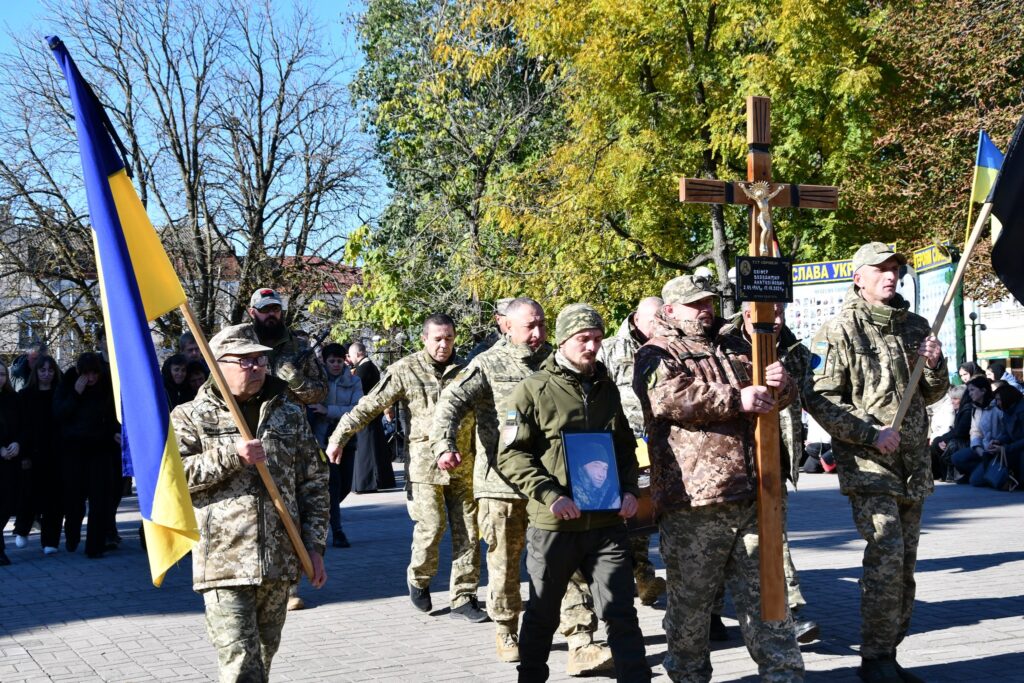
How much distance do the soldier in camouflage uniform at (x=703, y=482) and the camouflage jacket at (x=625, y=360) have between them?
6.02 feet

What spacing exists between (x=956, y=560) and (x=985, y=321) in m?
41.8

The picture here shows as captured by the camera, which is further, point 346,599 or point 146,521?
point 346,599

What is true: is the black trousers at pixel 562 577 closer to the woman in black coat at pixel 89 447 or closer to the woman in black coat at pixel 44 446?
the woman in black coat at pixel 89 447

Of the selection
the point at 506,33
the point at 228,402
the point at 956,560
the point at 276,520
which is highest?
the point at 506,33

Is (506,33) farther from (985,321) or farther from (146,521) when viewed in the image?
(985,321)

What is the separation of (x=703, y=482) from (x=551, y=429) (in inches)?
30.7

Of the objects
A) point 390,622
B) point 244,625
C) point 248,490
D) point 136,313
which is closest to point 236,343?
point 136,313

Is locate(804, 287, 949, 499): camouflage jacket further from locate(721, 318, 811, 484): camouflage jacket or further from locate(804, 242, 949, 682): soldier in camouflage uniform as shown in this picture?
locate(721, 318, 811, 484): camouflage jacket

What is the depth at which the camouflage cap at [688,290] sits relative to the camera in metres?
5.50

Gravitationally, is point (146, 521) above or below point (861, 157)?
below

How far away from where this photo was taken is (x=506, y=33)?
26.3 meters

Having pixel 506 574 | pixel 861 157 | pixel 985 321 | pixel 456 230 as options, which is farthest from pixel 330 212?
pixel 985 321

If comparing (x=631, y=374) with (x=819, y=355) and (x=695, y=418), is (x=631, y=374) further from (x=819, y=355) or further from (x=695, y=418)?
(x=695, y=418)

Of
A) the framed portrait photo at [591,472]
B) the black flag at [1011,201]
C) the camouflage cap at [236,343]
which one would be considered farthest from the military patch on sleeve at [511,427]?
the black flag at [1011,201]
